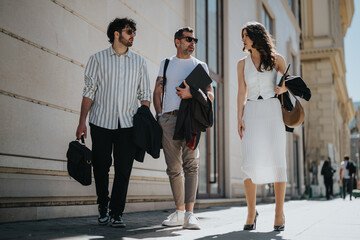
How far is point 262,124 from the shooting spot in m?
4.08

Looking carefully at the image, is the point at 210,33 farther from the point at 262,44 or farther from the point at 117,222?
the point at 117,222

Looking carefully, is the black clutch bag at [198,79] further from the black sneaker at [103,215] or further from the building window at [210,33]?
the building window at [210,33]

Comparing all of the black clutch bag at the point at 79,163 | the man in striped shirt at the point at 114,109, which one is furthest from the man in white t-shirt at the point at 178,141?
the black clutch bag at the point at 79,163

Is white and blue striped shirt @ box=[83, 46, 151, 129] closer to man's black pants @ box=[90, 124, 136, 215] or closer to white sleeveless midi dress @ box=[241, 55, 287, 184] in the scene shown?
man's black pants @ box=[90, 124, 136, 215]

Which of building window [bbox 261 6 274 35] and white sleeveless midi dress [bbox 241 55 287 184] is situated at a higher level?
building window [bbox 261 6 274 35]

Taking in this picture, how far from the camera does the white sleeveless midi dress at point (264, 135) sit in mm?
4023

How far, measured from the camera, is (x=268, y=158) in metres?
4.05

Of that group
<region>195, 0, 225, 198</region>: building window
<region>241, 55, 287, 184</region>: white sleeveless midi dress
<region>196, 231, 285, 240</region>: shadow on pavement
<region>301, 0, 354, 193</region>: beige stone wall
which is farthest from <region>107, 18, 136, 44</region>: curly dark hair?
<region>301, 0, 354, 193</region>: beige stone wall

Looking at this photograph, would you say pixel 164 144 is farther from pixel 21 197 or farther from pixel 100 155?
pixel 21 197

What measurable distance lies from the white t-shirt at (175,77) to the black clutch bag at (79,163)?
2.87 ft

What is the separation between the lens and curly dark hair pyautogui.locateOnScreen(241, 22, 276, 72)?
410 cm

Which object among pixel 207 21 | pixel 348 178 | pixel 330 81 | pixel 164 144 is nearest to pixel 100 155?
pixel 164 144

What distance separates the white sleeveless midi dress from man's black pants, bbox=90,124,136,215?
1.08 meters

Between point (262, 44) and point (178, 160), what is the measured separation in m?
1.33
